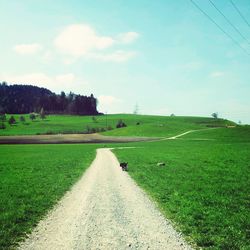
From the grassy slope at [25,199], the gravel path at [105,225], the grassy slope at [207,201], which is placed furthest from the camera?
the grassy slope at [25,199]

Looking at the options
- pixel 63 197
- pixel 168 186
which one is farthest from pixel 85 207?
pixel 168 186

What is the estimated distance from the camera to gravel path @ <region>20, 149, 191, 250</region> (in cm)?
908

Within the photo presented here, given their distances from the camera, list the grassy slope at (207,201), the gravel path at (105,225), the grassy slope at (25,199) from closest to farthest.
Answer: the gravel path at (105,225) < the grassy slope at (207,201) < the grassy slope at (25,199)

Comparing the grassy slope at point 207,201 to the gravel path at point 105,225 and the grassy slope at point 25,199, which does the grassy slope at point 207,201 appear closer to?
the gravel path at point 105,225

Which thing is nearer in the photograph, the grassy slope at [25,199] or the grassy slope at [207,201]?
the grassy slope at [207,201]

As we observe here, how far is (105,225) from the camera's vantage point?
36.0 feet

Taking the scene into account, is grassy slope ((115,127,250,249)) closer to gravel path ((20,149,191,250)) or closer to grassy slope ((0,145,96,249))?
gravel path ((20,149,191,250))

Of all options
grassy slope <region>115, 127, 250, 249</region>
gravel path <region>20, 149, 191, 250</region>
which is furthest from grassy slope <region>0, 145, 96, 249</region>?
grassy slope <region>115, 127, 250, 249</region>

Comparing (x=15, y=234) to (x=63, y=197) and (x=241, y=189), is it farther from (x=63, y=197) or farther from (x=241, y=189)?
(x=241, y=189)

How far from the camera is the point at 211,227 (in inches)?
420

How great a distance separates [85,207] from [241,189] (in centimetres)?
1080

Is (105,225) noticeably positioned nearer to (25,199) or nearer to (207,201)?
(207,201)

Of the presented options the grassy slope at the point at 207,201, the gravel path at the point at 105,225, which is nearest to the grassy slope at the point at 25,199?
the gravel path at the point at 105,225

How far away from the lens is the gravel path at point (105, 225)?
9.08 m
